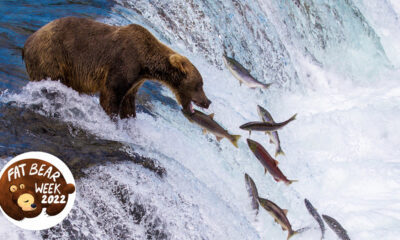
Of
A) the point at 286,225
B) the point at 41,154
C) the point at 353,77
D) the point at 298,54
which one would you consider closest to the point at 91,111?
the point at 41,154

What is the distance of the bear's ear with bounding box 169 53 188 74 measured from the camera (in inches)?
136

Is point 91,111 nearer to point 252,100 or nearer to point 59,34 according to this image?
point 59,34

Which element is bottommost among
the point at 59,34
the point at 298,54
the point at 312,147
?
the point at 312,147

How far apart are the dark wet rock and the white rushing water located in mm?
94

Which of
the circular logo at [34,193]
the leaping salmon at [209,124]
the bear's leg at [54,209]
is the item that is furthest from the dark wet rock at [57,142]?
the leaping salmon at [209,124]

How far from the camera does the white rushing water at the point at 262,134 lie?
2.82 meters

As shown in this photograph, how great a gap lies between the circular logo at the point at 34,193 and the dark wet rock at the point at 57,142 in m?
0.22

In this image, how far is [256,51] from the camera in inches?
269

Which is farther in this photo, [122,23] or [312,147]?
[312,147]

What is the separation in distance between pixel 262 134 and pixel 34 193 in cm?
330

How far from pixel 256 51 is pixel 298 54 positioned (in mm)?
1427

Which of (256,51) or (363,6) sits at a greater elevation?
(363,6)

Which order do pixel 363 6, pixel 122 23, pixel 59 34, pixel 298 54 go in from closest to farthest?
pixel 59 34, pixel 122 23, pixel 298 54, pixel 363 6

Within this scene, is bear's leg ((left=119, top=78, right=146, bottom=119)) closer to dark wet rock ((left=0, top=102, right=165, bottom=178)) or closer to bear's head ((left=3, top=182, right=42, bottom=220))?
dark wet rock ((left=0, top=102, right=165, bottom=178))
